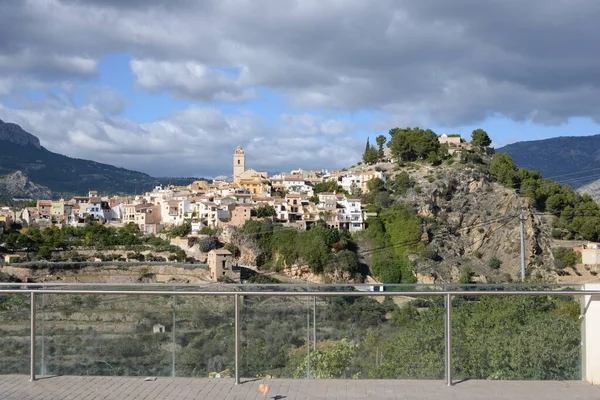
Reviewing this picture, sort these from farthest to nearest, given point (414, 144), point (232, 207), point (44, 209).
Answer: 1. point (414, 144)
2. point (44, 209)
3. point (232, 207)

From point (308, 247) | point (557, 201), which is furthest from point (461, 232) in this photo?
point (308, 247)

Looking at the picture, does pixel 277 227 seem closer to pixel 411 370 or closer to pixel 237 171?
pixel 237 171

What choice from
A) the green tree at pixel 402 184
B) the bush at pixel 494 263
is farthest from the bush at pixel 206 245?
the bush at pixel 494 263

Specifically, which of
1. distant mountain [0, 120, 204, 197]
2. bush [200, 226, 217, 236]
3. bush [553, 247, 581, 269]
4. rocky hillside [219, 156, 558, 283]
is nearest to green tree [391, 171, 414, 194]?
rocky hillside [219, 156, 558, 283]

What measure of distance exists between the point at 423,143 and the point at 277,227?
25.9 m

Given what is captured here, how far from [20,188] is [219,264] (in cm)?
7248

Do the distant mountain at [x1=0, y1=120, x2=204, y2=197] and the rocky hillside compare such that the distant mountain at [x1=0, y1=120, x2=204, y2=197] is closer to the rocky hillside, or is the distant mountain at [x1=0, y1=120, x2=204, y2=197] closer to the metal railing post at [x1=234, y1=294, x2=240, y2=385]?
the rocky hillside

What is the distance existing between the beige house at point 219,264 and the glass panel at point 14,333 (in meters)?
44.2

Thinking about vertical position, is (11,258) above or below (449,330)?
below

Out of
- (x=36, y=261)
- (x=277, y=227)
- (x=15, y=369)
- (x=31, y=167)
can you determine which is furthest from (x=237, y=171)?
(x=15, y=369)

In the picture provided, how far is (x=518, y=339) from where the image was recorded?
455cm

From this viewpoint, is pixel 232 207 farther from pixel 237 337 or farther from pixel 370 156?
pixel 237 337

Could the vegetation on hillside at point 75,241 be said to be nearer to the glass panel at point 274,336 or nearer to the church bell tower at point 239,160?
the church bell tower at point 239,160

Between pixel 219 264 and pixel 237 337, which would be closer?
pixel 237 337
